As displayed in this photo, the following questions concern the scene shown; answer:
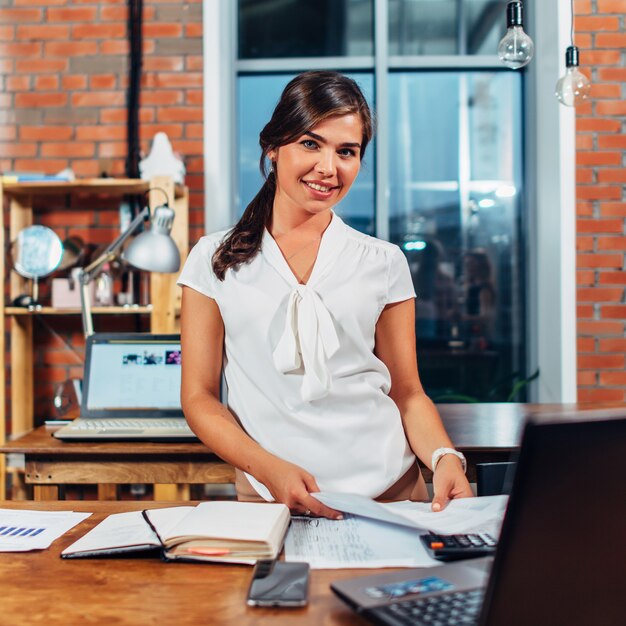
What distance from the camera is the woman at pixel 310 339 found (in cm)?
141

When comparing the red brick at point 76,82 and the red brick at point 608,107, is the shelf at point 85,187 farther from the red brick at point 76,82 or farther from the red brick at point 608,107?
the red brick at point 608,107

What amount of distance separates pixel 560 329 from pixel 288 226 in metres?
2.39

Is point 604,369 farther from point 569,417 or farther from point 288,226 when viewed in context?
point 569,417

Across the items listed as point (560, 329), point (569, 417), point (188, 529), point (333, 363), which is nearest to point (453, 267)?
point (560, 329)

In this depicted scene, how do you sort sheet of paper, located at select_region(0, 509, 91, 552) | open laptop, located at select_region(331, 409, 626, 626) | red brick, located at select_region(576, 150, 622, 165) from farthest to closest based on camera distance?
red brick, located at select_region(576, 150, 622, 165)
sheet of paper, located at select_region(0, 509, 91, 552)
open laptop, located at select_region(331, 409, 626, 626)

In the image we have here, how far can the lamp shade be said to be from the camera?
257cm

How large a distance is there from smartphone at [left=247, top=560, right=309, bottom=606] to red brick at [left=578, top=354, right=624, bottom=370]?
2.96 m

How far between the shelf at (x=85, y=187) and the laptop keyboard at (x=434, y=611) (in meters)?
2.65

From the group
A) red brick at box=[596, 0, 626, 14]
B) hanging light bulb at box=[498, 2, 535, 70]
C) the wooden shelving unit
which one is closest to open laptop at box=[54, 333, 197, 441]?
the wooden shelving unit

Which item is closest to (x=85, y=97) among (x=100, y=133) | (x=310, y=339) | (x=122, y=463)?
(x=100, y=133)

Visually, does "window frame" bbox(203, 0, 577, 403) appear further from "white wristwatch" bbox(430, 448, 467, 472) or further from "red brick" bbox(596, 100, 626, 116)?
"white wristwatch" bbox(430, 448, 467, 472)

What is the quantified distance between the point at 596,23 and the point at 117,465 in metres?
3.04

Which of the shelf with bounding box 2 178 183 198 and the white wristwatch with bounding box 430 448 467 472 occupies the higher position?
the shelf with bounding box 2 178 183 198

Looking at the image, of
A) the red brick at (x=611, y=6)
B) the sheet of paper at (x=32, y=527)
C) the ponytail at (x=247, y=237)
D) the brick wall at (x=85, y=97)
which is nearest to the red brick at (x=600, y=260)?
the red brick at (x=611, y=6)
